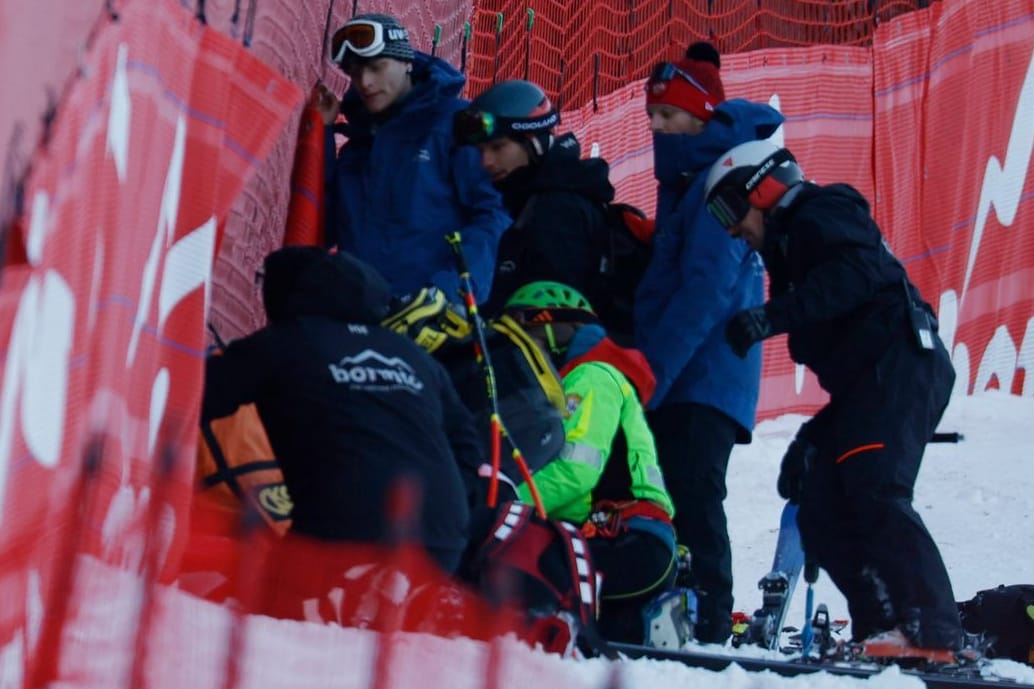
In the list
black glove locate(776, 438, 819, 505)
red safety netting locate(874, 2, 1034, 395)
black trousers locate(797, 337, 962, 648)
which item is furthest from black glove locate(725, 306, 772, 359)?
red safety netting locate(874, 2, 1034, 395)

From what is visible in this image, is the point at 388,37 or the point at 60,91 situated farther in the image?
the point at 388,37

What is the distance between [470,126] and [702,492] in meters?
1.28

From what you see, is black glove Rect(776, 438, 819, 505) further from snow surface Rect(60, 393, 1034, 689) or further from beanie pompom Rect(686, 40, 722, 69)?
beanie pompom Rect(686, 40, 722, 69)

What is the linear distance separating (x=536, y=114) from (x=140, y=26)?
2484 mm

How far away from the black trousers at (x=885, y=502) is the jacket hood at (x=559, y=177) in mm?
1054

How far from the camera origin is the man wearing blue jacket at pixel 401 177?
5.27m

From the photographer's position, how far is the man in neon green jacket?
4.91 meters

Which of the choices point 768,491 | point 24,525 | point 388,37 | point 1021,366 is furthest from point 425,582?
point 1021,366

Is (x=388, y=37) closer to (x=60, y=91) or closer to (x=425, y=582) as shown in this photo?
(x=425, y=582)

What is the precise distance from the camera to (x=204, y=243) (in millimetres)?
3949

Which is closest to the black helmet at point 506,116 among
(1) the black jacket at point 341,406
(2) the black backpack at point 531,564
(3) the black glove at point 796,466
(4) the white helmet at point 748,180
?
(4) the white helmet at point 748,180

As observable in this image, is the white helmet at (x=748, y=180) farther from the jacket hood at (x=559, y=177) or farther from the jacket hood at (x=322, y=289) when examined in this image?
the jacket hood at (x=322, y=289)

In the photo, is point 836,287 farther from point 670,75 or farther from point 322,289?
point 322,289

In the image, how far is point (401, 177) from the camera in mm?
5316
